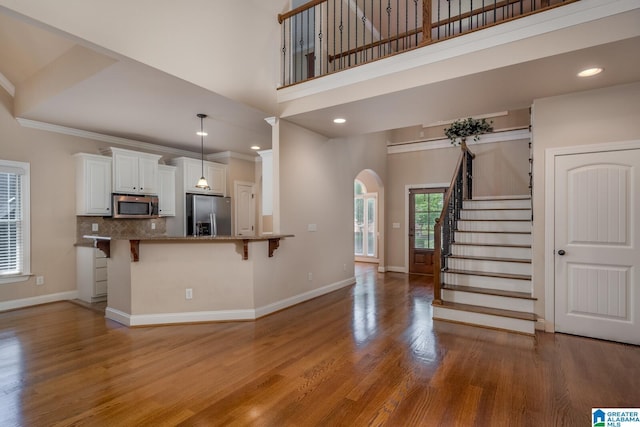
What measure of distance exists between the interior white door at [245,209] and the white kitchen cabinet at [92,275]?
2.73m

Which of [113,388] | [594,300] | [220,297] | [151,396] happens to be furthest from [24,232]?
[594,300]

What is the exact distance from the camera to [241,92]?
3.87 metres

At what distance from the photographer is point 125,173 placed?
538 cm

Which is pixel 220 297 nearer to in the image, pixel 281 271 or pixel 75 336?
pixel 281 271

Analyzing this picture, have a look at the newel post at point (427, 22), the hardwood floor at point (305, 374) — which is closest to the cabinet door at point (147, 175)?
the hardwood floor at point (305, 374)

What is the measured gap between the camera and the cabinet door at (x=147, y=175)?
560 centimetres

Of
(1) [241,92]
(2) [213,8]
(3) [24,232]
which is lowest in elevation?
(3) [24,232]

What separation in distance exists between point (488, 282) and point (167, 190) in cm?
562

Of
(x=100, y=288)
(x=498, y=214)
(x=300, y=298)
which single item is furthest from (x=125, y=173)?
(x=498, y=214)

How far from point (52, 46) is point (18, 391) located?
353cm

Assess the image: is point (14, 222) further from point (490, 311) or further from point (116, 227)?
point (490, 311)

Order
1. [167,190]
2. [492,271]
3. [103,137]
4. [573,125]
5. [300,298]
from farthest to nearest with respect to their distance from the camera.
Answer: [167,190] < [103,137] < [300,298] < [492,271] < [573,125]

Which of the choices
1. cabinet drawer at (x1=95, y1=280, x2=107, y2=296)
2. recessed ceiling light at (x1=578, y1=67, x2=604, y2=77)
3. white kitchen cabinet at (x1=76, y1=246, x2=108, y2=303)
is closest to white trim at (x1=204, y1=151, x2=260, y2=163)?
white kitchen cabinet at (x1=76, y1=246, x2=108, y2=303)

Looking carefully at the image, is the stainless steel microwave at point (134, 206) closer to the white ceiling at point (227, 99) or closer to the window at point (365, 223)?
the white ceiling at point (227, 99)
